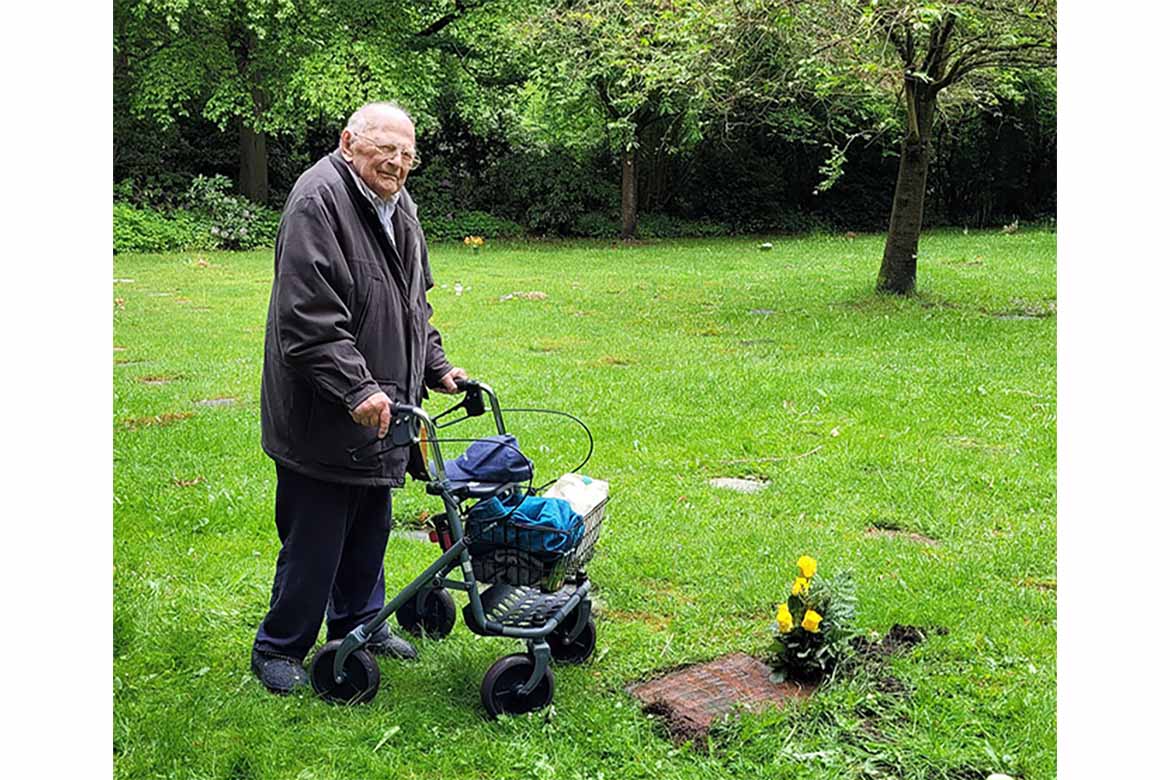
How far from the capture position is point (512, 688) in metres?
3.50

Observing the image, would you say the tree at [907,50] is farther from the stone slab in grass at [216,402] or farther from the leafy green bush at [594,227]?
the leafy green bush at [594,227]

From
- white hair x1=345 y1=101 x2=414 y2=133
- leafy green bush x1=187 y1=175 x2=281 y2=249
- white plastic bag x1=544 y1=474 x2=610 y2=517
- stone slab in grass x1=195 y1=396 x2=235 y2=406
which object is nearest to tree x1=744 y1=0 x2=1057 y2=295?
stone slab in grass x1=195 y1=396 x2=235 y2=406

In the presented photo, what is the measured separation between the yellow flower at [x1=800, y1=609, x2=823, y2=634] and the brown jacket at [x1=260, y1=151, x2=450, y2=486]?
128cm

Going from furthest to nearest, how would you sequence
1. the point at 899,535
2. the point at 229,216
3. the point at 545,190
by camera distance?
1. the point at 545,190
2. the point at 229,216
3. the point at 899,535

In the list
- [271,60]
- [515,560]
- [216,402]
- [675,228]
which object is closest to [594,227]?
[675,228]

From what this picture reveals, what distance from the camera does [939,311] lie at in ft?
37.9

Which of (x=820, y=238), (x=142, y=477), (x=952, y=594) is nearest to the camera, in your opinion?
(x=952, y=594)

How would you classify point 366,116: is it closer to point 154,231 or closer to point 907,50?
point 907,50

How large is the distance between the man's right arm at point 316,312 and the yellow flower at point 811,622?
4.75 ft

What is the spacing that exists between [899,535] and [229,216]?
55.7ft

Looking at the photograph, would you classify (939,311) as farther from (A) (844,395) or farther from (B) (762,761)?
(B) (762,761)
